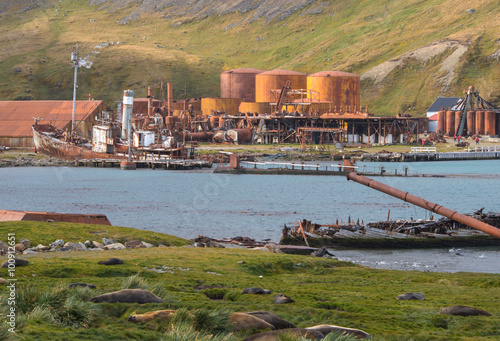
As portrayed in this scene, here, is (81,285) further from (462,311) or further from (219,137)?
(219,137)

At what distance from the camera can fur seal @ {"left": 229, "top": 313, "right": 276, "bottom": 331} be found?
1291cm

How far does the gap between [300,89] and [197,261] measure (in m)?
123

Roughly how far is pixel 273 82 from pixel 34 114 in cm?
4683

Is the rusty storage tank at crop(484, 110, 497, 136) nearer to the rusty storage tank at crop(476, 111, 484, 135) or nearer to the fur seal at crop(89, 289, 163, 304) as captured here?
the rusty storage tank at crop(476, 111, 484, 135)

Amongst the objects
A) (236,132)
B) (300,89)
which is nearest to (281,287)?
(236,132)

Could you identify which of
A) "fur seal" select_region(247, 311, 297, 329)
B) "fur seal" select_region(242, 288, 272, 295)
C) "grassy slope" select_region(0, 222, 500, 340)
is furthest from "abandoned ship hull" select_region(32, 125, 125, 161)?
"fur seal" select_region(247, 311, 297, 329)

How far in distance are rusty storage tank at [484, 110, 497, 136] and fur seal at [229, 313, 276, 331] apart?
119m

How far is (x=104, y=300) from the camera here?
15000 millimetres

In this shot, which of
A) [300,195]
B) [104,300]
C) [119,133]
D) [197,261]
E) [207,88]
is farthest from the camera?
[207,88]

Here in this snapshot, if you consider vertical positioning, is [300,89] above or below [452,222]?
above

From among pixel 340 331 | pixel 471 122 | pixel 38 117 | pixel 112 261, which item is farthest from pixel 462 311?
pixel 471 122

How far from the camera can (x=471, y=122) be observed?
127062 millimetres

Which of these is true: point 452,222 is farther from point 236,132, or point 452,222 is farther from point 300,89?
point 300,89

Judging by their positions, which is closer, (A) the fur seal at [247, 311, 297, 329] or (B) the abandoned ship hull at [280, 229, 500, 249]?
(A) the fur seal at [247, 311, 297, 329]
